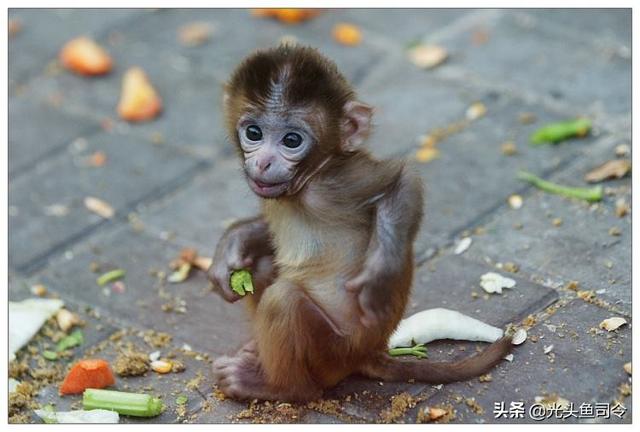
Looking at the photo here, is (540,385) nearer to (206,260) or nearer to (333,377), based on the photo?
(333,377)

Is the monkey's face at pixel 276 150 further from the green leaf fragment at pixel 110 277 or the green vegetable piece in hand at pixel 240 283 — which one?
the green leaf fragment at pixel 110 277

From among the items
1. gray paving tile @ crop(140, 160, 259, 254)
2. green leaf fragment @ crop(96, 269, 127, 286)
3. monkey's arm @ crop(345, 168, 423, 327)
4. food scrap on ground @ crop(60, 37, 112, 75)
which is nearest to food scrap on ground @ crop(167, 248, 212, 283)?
gray paving tile @ crop(140, 160, 259, 254)

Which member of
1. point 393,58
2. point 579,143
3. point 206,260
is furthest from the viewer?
point 393,58

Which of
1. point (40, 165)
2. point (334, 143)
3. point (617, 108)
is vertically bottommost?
point (40, 165)

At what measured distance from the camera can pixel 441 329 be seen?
5023 millimetres

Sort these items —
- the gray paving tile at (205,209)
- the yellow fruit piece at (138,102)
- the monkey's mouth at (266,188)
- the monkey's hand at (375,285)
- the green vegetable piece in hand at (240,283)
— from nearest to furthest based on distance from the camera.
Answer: the monkey's hand at (375,285) < the monkey's mouth at (266,188) < the green vegetable piece in hand at (240,283) < the gray paving tile at (205,209) < the yellow fruit piece at (138,102)

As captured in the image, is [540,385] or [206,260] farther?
[206,260]

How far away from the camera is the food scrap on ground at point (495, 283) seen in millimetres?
5398

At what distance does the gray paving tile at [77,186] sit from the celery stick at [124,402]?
5.20ft

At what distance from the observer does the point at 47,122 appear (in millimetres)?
7633

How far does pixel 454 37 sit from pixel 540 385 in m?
3.81

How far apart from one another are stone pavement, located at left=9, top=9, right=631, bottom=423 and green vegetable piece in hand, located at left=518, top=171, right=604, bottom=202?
0.17 ft

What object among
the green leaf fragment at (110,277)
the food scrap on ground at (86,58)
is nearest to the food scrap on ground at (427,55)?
the food scrap on ground at (86,58)

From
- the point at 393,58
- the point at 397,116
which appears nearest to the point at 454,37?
the point at 393,58
